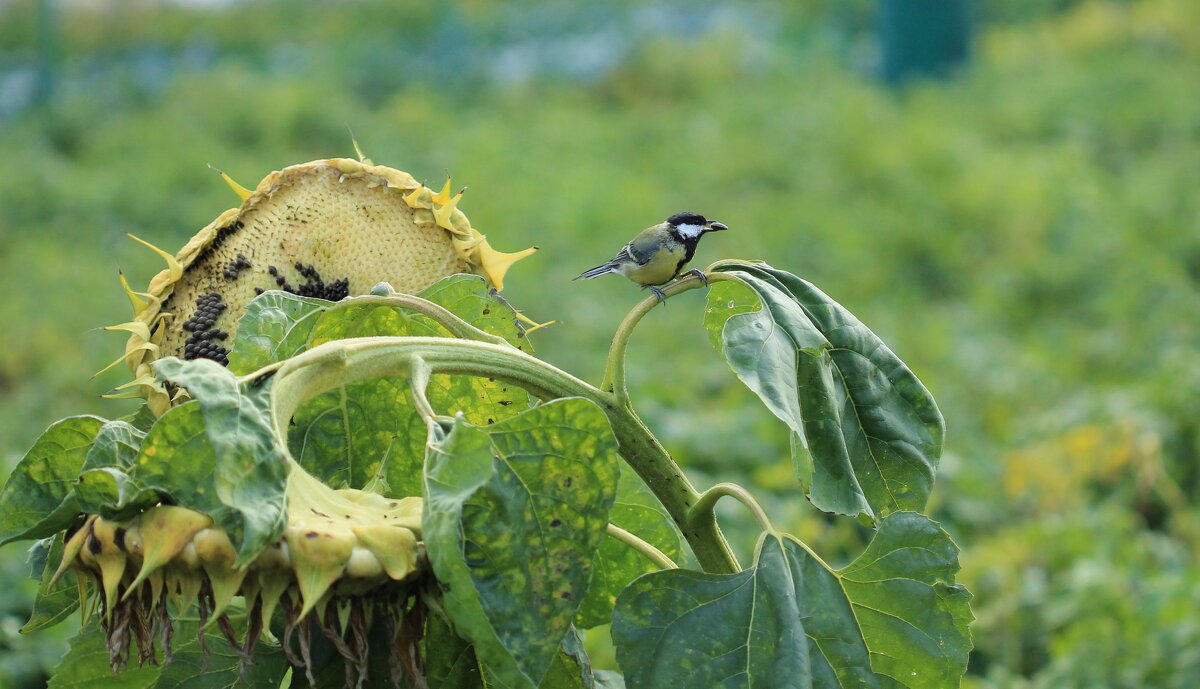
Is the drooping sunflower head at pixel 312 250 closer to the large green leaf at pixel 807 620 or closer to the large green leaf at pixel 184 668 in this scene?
the large green leaf at pixel 184 668

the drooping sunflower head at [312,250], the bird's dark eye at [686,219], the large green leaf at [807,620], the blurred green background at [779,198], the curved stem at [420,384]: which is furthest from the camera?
the blurred green background at [779,198]

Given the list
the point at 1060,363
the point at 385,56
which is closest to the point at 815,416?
the point at 1060,363

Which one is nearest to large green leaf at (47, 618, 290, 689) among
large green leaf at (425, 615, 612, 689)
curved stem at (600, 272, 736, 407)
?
large green leaf at (425, 615, 612, 689)

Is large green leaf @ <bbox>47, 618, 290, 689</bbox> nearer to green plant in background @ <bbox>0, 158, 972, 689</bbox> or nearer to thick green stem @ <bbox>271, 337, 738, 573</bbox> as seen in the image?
green plant in background @ <bbox>0, 158, 972, 689</bbox>

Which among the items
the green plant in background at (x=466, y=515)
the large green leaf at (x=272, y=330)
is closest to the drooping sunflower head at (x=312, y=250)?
the green plant in background at (x=466, y=515)

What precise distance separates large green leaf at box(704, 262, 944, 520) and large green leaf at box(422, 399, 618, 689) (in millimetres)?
216

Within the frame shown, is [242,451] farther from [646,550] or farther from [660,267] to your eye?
[660,267]

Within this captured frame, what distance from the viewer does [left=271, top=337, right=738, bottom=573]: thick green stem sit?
1.02 meters

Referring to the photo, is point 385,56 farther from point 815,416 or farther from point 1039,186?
point 815,416

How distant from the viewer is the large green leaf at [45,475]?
1058 mm

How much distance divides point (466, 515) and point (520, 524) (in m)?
0.04

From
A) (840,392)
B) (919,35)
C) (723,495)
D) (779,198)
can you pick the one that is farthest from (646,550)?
(919,35)

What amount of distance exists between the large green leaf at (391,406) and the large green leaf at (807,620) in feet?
0.82

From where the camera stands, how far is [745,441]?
4.92m
